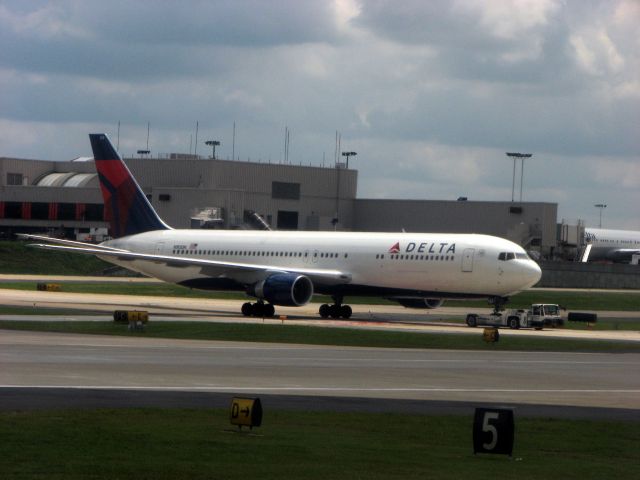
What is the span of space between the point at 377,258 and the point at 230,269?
318 inches

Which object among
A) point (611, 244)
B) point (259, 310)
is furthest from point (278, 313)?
point (611, 244)

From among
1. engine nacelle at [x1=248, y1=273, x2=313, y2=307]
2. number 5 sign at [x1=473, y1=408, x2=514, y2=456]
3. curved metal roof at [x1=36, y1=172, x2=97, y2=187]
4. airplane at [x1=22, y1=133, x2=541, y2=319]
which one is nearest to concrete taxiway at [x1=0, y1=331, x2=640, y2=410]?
number 5 sign at [x1=473, y1=408, x2=514, y2=456]

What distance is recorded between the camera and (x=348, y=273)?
63719 mm

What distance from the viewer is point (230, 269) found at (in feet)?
215

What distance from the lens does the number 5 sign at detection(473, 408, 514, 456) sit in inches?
748

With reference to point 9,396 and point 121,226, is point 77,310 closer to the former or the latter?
point 121,226

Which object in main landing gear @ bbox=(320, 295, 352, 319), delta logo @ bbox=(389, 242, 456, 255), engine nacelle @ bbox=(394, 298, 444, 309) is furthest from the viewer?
engine nacelle @ bbox=(394, 298, 444, 309)

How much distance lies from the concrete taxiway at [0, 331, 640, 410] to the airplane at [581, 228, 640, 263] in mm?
106738

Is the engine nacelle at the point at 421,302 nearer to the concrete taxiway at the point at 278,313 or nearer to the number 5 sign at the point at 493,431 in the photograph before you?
the concrete taxiway at the point at 278,313

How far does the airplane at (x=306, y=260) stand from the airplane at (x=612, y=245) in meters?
86.6

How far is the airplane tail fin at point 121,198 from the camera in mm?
72188

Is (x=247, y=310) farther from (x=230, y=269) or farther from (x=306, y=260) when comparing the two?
(x=306, y=260)

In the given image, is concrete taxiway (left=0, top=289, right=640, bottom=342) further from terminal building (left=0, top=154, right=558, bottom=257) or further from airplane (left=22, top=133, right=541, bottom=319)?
terminal building (left=0, top=154, right=558, bottom=257)

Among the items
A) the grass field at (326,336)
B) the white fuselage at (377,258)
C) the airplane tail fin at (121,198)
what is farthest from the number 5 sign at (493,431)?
the airplane tail fin at (121,198)
